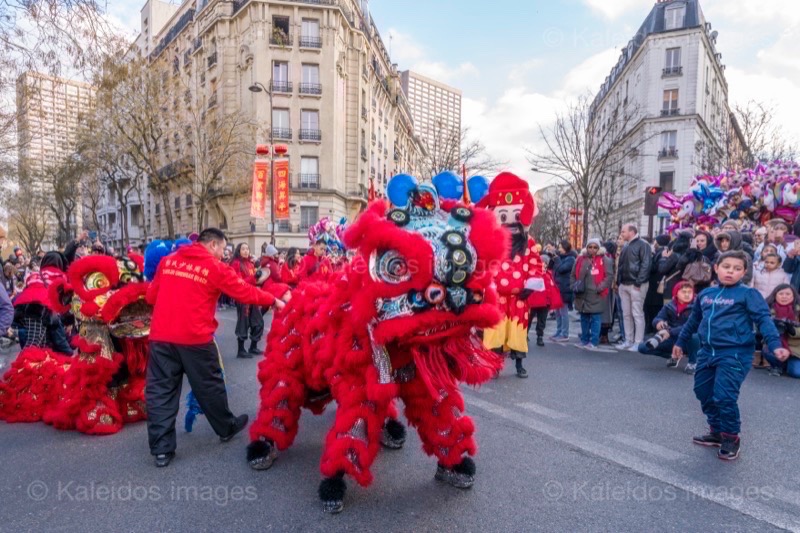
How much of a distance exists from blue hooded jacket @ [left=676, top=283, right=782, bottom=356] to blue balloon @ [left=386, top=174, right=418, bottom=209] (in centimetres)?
278

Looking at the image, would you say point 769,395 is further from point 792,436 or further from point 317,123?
point 317,123

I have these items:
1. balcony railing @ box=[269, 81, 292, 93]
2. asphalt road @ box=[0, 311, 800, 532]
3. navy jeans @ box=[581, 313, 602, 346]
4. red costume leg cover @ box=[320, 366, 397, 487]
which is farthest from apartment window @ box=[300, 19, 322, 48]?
red costume leg cover @ box=[320, 366, 397, 487]

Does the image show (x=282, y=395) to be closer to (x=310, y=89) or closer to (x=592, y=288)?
(x=592, y=288)

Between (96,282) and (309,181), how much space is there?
83.9 feet

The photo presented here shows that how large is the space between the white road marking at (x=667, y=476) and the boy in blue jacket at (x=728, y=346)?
2.05 ft

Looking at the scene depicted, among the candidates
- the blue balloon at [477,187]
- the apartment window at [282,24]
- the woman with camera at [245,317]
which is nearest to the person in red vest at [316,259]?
the woman with camera at [245,317]

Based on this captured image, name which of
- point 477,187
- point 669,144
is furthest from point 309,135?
point 477,187

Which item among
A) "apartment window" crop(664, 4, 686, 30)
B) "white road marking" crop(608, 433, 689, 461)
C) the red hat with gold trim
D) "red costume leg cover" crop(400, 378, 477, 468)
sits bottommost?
"white road marking" crop(608, 433, 689, 461)

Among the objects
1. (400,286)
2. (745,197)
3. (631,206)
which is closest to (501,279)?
(400,286)

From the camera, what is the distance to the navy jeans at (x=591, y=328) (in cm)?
822

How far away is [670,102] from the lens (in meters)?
32.9

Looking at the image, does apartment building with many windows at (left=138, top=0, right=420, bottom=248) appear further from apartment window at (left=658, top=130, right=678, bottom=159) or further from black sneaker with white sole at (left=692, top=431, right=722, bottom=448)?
black sneaker with white sole at (left=692, top=431, right=722, bottom=448)

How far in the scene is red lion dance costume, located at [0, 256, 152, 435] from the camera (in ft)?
14.0

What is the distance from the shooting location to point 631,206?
3394cm
